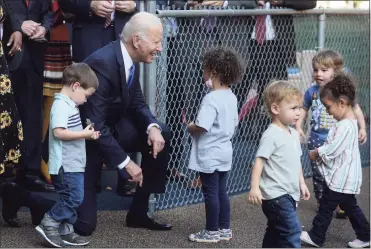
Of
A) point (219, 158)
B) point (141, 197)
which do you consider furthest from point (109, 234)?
point (219, 158)

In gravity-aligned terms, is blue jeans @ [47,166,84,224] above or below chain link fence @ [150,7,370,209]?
below

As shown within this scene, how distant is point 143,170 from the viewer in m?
5.89

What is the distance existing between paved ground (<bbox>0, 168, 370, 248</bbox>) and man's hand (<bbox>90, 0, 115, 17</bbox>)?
4.70 feet

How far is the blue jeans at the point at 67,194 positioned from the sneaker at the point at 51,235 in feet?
0.25

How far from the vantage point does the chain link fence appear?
6496mm

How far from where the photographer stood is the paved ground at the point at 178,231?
555 centimetres

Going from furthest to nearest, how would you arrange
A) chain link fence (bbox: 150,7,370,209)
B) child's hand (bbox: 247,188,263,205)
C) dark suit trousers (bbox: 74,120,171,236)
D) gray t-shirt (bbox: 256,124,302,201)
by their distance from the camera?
chain link fence (bbox: 150,7,370,209) → dark suit trousers (bbox: 74,120,171,236) → gray t-shirt (bbox: 256,124,302,201) → child's hand (bbox: 247,188,263,205)

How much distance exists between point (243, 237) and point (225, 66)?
3.74 feet

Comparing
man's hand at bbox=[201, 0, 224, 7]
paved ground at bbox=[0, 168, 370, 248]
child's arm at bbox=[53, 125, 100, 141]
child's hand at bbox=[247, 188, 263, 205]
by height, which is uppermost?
man's hand at bbox=[201, 0, 224, 7]

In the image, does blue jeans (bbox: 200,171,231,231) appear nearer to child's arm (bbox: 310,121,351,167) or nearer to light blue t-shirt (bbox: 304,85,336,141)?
child's arm (bbox: 310,121,351,167)

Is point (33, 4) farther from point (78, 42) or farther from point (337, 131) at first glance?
point (337, 131)

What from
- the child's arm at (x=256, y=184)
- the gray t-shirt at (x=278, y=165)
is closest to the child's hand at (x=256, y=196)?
the child's arm at (x=256, y=184)

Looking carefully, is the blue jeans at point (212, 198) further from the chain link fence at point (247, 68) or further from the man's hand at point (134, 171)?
the chain link fence at point (247, 68)

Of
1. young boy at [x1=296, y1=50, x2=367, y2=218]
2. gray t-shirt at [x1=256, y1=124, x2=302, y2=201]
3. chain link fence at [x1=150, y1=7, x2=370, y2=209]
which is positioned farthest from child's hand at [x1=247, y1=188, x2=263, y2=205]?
chain link fence at [x1=150, y1=7, x2=370, y2=209]
